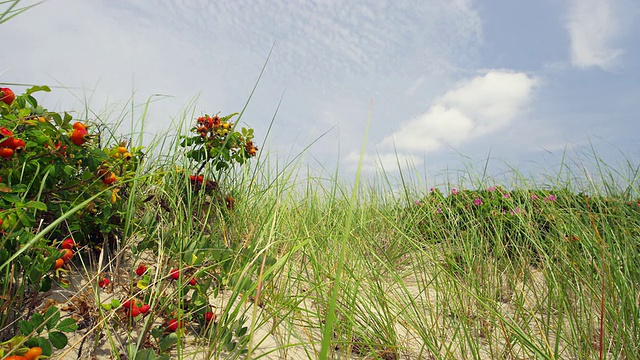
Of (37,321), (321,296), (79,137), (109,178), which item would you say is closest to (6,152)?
(79,137)

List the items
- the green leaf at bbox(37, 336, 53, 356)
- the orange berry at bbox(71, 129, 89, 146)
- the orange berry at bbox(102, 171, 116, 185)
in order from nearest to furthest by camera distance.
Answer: the green leaf at bbox(37, 336, 53, 356) → the orange berry at bbox(71, 129, 89, 146) → the orange berry at bbox(102, 171, 116, 185)

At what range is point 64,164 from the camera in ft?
6.16

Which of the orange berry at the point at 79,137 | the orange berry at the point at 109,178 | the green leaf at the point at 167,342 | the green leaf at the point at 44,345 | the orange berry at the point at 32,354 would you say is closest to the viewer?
the orange berry at the point at 32,354

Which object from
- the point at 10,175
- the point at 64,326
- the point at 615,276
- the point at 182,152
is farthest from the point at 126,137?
the point at 615,276

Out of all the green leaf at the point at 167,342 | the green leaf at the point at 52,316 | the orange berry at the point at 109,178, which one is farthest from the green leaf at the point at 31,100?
the green leaf at the point at 167,342

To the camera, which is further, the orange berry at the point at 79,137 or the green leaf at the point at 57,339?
the orange berry at the point at 79,137

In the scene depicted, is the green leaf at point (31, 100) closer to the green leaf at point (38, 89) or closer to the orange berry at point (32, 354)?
the green leaf at point (38, 89)

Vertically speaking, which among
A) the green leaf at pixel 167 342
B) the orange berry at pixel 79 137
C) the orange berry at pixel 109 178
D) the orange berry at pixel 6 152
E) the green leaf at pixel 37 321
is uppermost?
the orange berry at pixel 79 137

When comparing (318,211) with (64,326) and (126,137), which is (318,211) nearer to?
(126,137)

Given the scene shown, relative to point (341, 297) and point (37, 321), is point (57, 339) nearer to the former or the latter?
point (37, 321)

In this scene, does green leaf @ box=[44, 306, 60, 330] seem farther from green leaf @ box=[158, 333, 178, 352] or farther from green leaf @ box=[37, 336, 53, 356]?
green leaf @ box=[158, 333, 178, 352]

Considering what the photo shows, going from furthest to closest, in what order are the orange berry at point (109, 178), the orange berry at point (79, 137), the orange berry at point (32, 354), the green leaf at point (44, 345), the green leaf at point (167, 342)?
1. the orange berry at point (109, 178)
2. the orange berry at point (79, 137)
3. the green leaf at point (167, 342)
4. the green leaf at point (44, 345)
5. the orange berry at point (32, 354)

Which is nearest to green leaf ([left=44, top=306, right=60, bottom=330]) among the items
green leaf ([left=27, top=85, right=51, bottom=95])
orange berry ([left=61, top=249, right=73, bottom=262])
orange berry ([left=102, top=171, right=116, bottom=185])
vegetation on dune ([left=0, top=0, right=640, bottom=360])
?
vegetation on dune ([left=0, top=0, right=640, bottom=360])

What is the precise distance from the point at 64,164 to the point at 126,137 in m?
1.55
